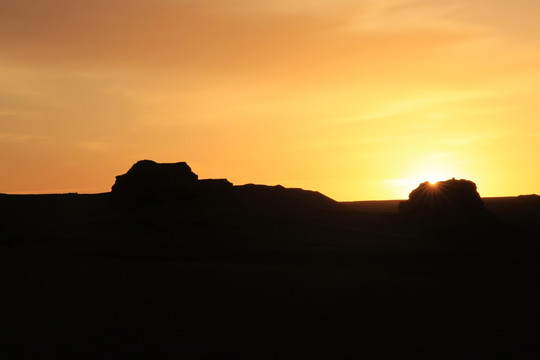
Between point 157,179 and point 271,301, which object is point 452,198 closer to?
point 157,179

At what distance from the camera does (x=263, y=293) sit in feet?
52.6

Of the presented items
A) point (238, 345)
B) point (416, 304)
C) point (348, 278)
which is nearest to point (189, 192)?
point (348, 278)

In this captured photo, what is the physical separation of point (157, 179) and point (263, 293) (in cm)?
3024

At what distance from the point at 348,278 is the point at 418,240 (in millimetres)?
20755

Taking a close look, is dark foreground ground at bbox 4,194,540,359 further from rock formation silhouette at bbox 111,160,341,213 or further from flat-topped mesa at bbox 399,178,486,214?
flat-topped mesa at bbox 399,178,486,214

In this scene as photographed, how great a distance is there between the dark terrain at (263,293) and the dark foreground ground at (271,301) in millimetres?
39

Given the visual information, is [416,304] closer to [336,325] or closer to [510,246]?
[336,325]

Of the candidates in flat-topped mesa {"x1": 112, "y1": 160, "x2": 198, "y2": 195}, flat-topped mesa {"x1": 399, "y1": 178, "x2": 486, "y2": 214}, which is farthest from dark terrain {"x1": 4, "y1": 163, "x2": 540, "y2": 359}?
flat-topped mesa {"x1": 399, "y1": 178, "x2": 486, "y2": 214}

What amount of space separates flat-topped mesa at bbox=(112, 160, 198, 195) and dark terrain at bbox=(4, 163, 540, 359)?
8.49 ft

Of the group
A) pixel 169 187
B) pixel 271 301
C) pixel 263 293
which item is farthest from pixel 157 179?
pixel 271 301

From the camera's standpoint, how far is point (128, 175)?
4619 centimetres

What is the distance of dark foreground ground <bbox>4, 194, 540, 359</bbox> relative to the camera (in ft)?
33.8

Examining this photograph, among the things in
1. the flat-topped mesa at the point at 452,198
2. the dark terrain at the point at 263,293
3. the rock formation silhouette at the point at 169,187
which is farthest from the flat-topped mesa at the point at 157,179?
the flat-topped mesa at the point at 452,198

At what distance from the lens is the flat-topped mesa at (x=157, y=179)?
44.9 m
